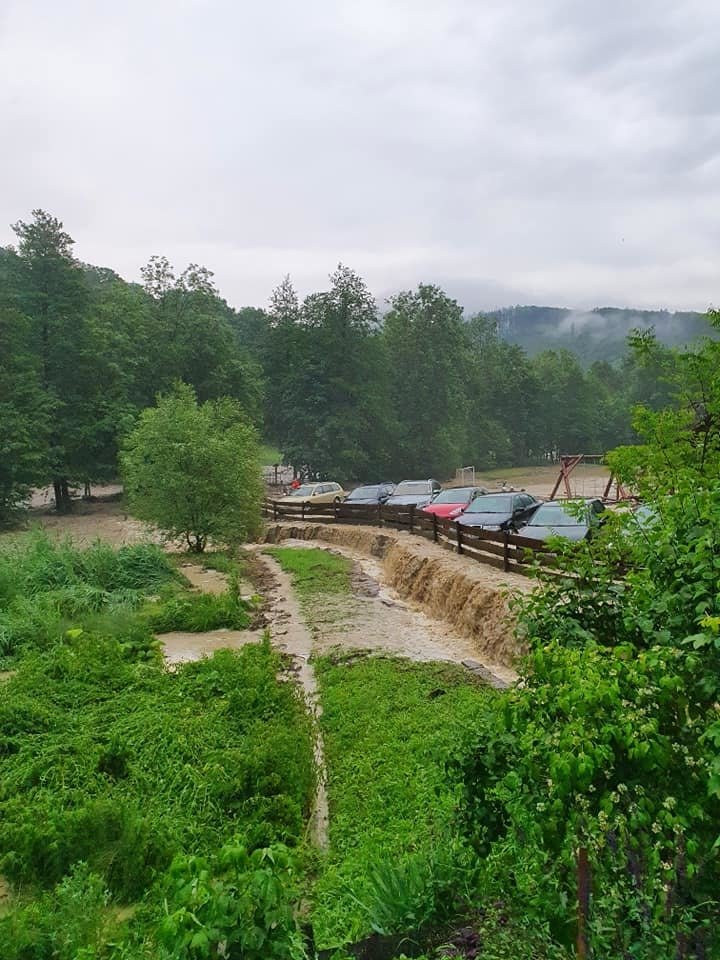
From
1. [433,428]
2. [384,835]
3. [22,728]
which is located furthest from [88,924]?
[433,428]

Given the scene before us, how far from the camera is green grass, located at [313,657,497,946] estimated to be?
182 inches

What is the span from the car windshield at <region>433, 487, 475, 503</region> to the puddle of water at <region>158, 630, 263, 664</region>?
1149cm

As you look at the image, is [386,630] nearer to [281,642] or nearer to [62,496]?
[281,642]

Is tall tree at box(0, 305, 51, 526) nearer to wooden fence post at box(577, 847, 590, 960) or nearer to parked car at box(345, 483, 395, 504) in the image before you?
parked car at box(345, 483, 395, 504)

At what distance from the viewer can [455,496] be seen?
2453 cm

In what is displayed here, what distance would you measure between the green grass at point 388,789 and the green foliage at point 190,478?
507 inches

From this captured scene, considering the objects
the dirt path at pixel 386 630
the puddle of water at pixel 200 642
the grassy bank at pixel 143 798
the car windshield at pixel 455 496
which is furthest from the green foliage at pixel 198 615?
the car windshield at pixel 455 496

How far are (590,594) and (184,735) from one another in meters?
5.51

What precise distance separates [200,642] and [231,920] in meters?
11.1

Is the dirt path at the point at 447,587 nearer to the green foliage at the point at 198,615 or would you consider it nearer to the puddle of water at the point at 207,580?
the puddle of water at the point at 207,580

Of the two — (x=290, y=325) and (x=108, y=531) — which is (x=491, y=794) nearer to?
(x=108, y=531)

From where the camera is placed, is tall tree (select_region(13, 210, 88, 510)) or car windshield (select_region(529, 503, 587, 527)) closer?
car windshield (select_region(529, 503, 587, 527))

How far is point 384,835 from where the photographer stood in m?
5.89

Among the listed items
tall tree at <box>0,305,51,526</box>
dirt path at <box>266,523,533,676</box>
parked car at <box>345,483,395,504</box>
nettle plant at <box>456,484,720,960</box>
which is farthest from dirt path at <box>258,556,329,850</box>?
tall tree at <box>0,305,51,526</box>
